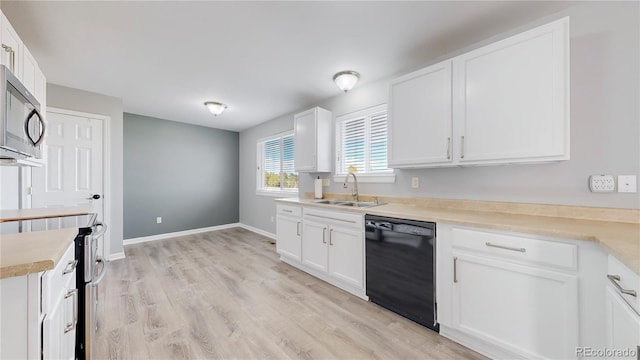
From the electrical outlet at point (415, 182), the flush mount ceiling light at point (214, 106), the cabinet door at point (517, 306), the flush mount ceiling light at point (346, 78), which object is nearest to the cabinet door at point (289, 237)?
the electrical outlet at point (415, 182)

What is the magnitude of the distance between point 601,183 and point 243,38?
9.72ft

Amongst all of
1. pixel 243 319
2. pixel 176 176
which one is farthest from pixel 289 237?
pixel 176 176

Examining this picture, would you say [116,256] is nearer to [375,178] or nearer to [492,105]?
[375,178]

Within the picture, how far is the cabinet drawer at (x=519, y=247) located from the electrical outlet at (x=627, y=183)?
739 mm

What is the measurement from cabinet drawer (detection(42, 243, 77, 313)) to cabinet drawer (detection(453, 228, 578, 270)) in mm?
2140

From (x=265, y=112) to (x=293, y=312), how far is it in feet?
11.4

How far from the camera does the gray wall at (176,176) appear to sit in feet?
15.2

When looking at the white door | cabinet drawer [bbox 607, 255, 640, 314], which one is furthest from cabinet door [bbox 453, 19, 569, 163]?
the white door

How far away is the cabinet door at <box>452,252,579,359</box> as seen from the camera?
135 cm

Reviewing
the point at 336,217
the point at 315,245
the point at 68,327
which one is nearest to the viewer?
the point at 68,327

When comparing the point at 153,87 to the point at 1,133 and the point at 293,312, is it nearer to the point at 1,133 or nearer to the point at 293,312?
the point at 1,133

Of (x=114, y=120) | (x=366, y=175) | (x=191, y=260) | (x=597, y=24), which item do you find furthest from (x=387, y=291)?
(x=114, y=120)

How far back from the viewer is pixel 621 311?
3.41 feet

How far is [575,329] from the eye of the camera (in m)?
1.32
